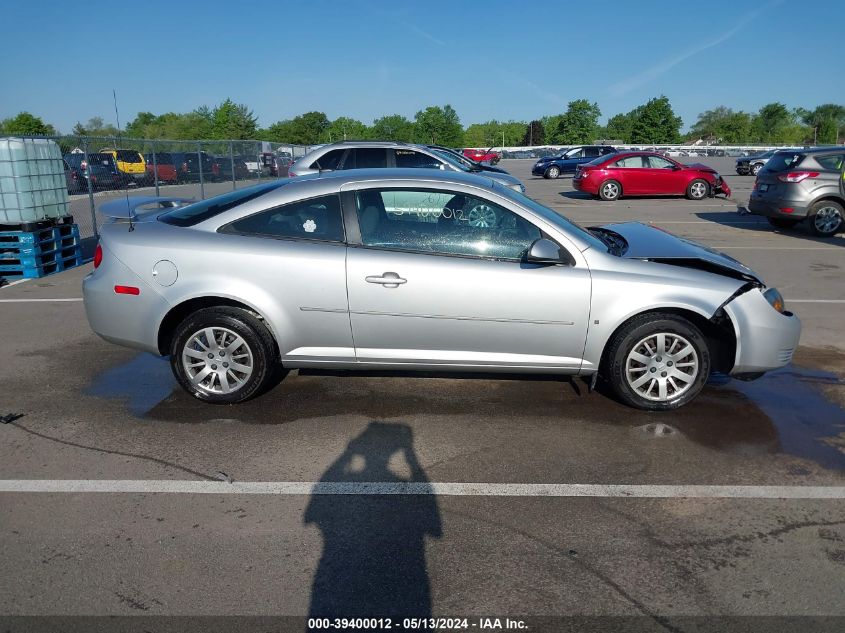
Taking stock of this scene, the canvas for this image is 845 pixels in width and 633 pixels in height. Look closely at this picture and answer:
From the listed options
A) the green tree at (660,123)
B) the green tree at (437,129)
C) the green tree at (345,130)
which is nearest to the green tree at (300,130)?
the green tree at (345,130)

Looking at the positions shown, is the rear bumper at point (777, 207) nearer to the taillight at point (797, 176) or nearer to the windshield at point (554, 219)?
the taillight at point (797, 176)

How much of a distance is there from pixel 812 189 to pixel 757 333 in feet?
34.7

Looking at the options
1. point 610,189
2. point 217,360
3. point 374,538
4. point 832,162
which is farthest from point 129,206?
point 610,189

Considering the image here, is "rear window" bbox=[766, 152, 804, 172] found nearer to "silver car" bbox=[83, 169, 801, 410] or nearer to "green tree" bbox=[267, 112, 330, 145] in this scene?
"silver car" bbox=[83, 169, 801, 410]

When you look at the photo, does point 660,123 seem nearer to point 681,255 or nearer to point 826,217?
point 826,217

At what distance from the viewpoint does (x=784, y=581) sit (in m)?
2.94

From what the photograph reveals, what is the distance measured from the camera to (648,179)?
2225 cm

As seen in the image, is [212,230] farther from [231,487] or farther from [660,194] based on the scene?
[660,194]

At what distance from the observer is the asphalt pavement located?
2.80 m

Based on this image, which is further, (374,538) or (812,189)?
(812,189)

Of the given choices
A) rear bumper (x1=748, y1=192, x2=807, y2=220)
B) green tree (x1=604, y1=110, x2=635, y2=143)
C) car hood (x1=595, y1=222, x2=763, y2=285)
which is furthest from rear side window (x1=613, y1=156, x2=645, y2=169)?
green tree (x1=604, y1=110, x2=635, y2=143)

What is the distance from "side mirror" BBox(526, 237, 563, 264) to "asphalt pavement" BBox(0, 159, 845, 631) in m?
1.14

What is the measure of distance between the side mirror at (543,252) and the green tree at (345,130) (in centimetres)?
11473

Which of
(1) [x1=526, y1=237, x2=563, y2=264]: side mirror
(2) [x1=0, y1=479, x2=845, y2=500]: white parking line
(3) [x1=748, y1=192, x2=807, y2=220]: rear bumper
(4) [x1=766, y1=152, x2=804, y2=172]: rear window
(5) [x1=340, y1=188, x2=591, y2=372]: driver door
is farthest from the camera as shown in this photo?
(4) [x1=766, y1=152, x2=804, y2=172]: rear window
